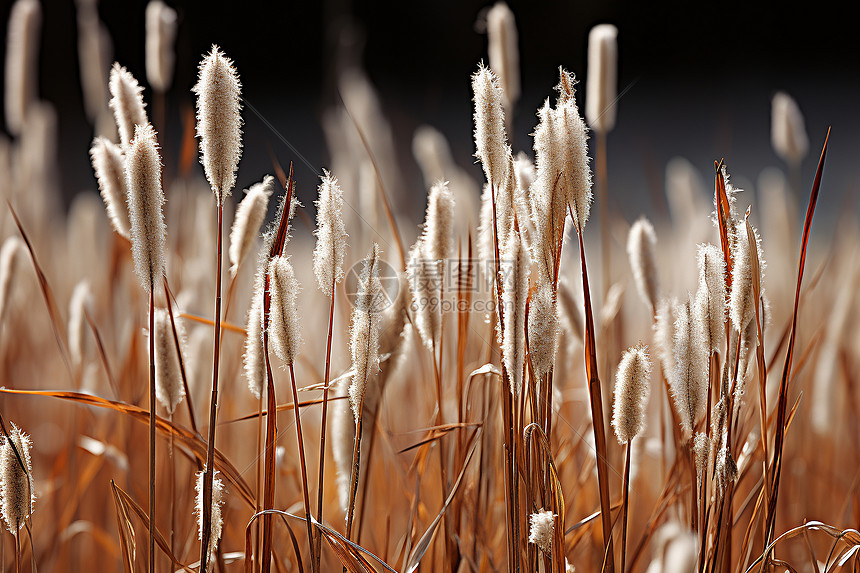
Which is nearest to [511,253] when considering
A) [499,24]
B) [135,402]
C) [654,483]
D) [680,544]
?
[680,544]

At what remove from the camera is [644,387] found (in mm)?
325

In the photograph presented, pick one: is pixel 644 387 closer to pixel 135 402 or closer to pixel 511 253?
pixel 511 253

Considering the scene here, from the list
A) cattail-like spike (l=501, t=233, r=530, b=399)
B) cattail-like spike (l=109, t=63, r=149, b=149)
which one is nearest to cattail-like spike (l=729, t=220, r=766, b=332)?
cattail-like spike (l=501, t=233, r=530, b=399)

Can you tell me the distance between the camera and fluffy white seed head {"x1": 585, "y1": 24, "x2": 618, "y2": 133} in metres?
0.50

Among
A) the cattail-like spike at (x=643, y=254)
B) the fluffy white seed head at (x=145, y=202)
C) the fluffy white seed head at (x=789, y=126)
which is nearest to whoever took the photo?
the fluffy white seed head at (x=145, y=202)

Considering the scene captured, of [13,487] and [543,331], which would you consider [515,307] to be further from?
[13,487]

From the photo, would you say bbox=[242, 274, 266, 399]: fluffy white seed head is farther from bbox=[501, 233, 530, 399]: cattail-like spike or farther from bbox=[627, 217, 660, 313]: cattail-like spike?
bbox=[627, 217, 660, 313]: cattail-like spike

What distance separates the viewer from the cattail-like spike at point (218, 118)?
1.01 ft

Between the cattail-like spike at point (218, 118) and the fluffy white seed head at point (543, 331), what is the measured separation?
161 millimetres

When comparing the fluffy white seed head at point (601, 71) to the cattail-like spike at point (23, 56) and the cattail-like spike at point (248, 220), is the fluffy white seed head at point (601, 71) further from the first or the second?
the cattail-like spike at point (23, 56)

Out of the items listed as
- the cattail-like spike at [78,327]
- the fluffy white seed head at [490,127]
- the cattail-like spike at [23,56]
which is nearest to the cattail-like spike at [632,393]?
the fluffy white seed head at [490,127]

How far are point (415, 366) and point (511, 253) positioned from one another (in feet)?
1.94

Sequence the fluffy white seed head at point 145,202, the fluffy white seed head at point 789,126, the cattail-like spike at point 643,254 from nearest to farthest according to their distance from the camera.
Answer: the fluffy white seed head at point 145,202 → the cattail-like spike at point 643,254 → the fluffy white seed head at point 789,126

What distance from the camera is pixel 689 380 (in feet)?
1.07
